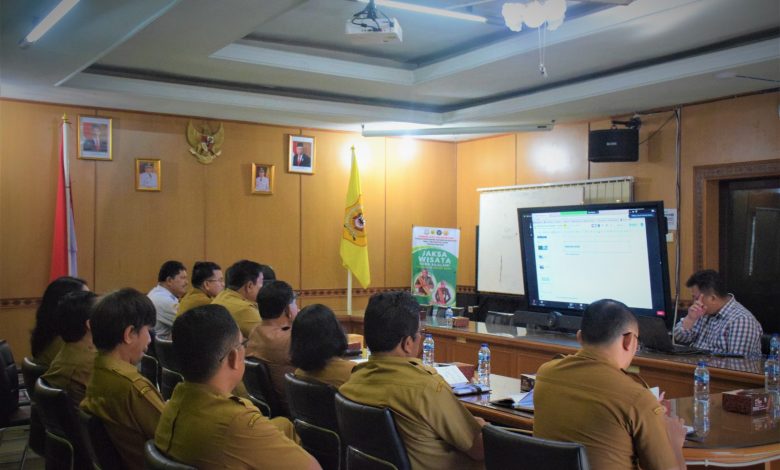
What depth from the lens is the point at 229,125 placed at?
7918mm

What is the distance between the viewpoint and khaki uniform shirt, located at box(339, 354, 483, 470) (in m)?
2.48

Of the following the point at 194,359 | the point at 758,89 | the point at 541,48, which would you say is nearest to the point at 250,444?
the point at 194,359

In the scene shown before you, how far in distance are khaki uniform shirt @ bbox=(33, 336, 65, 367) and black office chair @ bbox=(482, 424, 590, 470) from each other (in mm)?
2408

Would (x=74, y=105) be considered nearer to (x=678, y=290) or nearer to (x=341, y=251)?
(x=341, y=251)

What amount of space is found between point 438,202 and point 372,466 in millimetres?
6988

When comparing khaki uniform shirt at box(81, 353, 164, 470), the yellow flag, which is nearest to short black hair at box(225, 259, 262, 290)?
khaki uniform shirt at box(81, 353, 164, 470)

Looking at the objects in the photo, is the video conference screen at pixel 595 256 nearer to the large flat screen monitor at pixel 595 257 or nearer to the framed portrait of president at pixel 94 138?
the large flat screen monitor at pixel 595 257

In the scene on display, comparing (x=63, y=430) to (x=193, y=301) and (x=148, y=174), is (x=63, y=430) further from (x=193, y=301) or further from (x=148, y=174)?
(x=148, y=174)

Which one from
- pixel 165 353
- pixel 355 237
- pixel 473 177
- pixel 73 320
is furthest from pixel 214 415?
pixel 473 177

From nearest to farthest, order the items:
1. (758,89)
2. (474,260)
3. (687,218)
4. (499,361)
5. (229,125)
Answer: (499,361) → (758,89) → (687,218) → (229,125) → (474,260)

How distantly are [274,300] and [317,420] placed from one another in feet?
3.69

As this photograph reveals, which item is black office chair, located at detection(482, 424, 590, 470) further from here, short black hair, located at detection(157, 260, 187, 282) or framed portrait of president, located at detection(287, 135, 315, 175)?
framed portrait of president, located at detection(287, 135, 315, 175)

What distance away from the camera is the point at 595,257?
5.29m

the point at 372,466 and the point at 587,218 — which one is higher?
the point at 587,218
